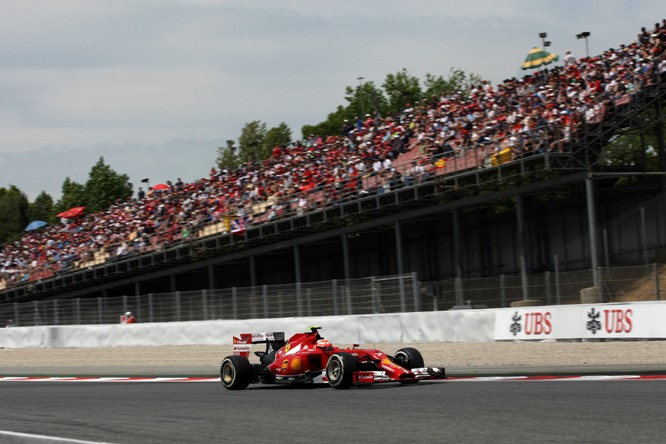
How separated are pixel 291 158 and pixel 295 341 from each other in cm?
2756

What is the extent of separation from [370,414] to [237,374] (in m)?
4.95

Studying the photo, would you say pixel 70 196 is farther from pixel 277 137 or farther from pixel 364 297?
pixel 364 297

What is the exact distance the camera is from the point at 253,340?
15.7 meters

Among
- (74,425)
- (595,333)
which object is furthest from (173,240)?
(74,425)

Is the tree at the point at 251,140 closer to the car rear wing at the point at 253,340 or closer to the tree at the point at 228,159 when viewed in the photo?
the tree at the point at 228,159

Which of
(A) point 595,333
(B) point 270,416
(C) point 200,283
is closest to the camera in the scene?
(B) point 270,416

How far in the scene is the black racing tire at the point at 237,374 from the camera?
15.0 meters

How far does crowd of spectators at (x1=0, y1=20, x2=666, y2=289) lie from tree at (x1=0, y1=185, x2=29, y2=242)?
59.9 metres

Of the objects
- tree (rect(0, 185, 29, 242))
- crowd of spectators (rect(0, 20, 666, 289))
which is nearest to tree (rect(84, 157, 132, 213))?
tree (rect(0, 185, 29, 242))

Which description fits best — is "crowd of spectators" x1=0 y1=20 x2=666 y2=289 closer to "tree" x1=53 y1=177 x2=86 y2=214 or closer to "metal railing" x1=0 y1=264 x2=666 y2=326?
"metal railing" x1=0 y1=264 x2=666 y2=326

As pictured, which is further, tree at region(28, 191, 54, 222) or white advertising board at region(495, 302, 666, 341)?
tree at region(28, 191, 54, 222)

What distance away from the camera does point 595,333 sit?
20.1 meters

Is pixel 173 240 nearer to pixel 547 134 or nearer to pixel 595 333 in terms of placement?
pixel 547 134

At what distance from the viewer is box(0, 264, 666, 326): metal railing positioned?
22078mm
